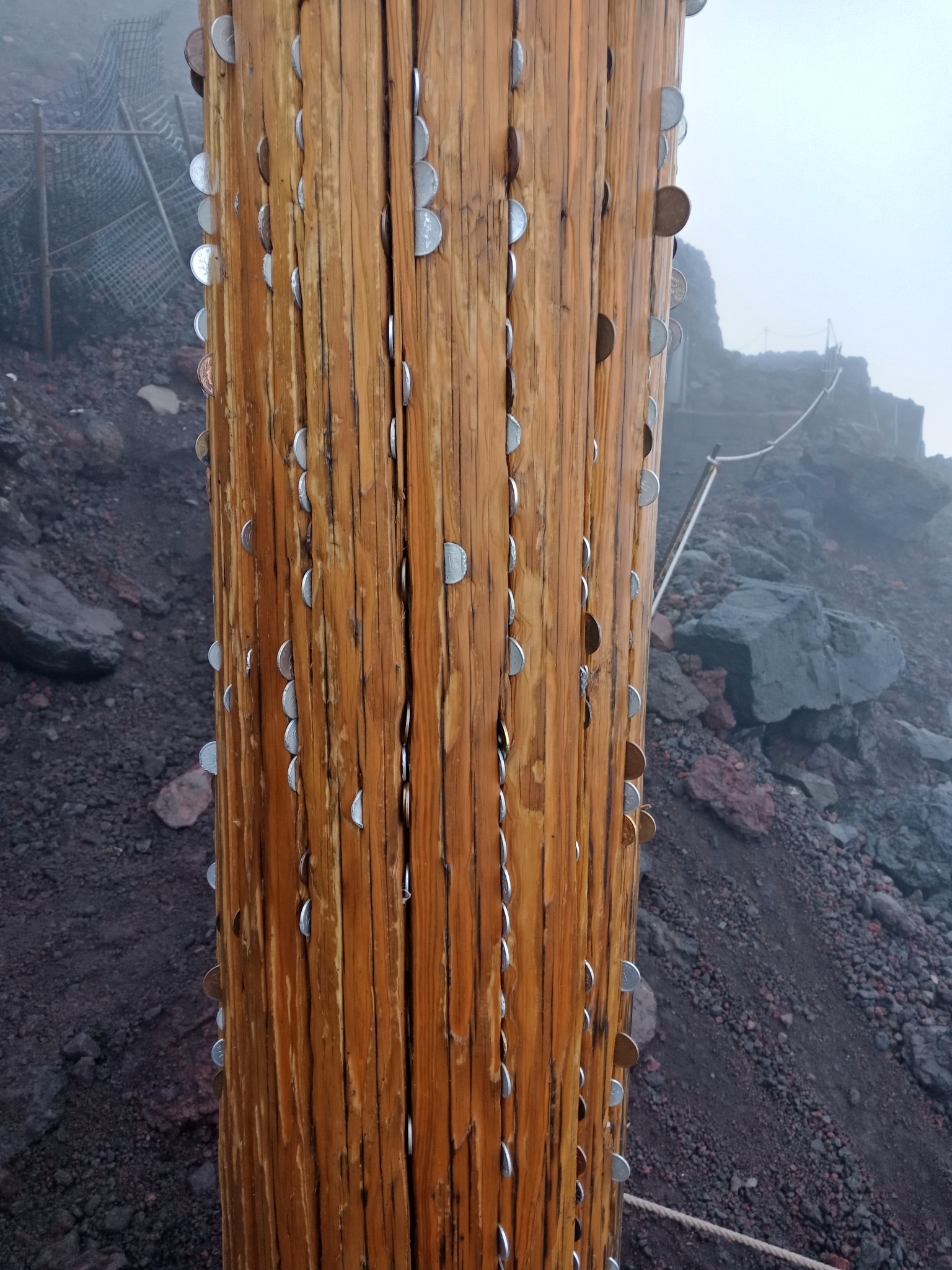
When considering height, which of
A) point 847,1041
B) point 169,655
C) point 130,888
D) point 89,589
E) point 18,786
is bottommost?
point 847,1041

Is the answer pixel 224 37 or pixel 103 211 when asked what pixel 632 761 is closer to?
pixel 224 37

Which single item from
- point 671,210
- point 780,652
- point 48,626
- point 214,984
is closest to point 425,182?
point 671,210

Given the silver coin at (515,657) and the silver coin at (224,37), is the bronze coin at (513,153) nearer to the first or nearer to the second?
the silver coin at (224,37)

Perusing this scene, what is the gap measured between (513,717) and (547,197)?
1.11ft

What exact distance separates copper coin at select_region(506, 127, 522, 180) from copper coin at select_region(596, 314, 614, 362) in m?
0.12

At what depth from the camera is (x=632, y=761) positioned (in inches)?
30.1

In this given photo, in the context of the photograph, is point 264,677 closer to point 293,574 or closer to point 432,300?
point 293,574

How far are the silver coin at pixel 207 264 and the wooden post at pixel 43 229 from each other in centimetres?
582

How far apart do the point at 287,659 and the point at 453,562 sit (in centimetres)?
13

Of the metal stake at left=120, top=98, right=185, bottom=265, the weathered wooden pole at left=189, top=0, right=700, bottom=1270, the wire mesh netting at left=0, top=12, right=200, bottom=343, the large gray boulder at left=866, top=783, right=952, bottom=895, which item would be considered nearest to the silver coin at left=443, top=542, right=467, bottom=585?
the weathered wooden pole at left=189, top=0, right=700, bottom=1270

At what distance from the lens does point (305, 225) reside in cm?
50

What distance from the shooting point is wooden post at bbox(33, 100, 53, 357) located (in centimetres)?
536

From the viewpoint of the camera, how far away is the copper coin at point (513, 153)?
0.50 metres

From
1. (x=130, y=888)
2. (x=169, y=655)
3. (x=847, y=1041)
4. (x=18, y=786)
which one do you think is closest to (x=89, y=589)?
(x=169, y=655)
